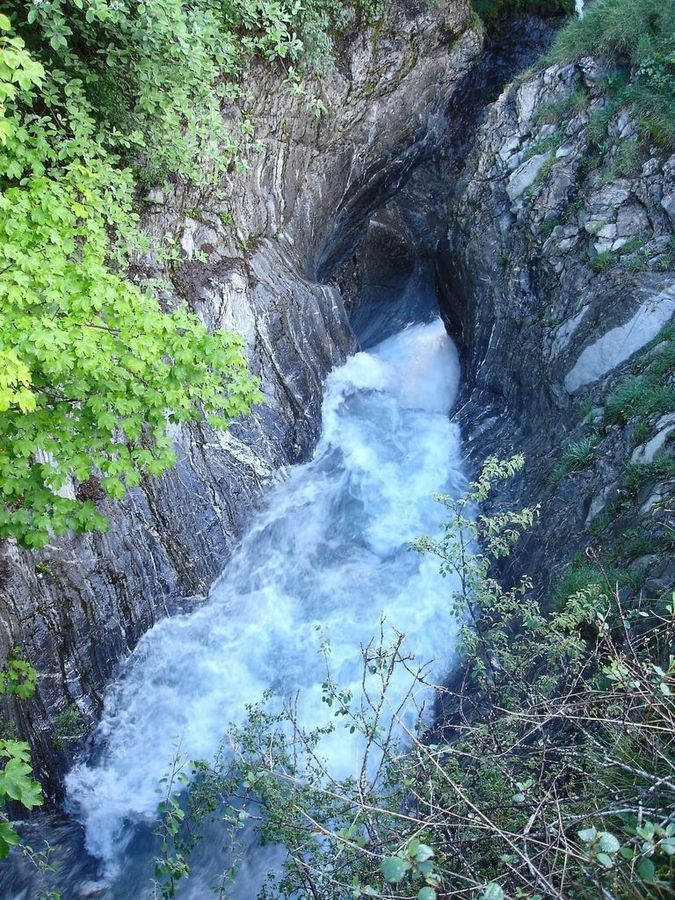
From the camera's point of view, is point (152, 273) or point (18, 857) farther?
point (152, 273)

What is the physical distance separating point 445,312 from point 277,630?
9356 mm

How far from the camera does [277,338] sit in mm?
10219

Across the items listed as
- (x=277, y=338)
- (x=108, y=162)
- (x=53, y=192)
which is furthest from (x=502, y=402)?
(x=53, y=192)

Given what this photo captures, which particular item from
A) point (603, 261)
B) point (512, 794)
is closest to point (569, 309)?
point (603, 261)

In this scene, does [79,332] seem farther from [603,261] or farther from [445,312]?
[445,312]

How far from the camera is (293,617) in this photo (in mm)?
8398

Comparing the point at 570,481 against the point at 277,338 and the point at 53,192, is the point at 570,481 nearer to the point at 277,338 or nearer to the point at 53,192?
the point at 277,338

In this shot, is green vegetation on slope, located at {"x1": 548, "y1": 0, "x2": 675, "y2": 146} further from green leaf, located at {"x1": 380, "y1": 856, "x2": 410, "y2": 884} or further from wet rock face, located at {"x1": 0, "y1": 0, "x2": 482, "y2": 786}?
green leaf, located at {"x1": 380, "y1": 856, "x2": 410, "y2": 884}

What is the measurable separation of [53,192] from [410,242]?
16.1m

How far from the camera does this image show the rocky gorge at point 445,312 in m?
6.89

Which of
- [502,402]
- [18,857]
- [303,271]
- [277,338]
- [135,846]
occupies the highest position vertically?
[303,271]

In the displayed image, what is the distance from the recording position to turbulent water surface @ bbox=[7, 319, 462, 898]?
6812mm

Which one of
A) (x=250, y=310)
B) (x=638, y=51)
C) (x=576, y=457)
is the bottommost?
(x=576, y=457)

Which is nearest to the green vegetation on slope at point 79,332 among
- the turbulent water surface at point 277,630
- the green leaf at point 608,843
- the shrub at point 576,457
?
the turbulent water surface at point 277,630
